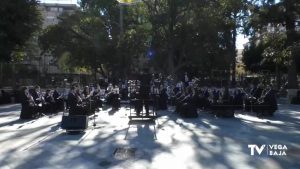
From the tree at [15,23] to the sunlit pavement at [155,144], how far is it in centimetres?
1716

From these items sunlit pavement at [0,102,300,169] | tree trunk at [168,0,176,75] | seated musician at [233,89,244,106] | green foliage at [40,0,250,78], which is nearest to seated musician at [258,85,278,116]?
sunlit pavement at [0,102,300,169]

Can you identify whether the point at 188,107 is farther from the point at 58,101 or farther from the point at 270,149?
the point at 270,149

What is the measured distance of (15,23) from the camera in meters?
37.5

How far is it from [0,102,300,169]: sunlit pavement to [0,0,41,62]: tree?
17164mm

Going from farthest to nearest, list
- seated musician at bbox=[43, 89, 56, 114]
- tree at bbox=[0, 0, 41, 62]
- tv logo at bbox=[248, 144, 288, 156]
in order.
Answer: tree at bbox=[0, 0, 41, 62]
seated musician at bbox=[43, 89, 56, 114]
tv logo at bbox=[248, 144, 288, 156]

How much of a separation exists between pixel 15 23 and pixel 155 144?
27.0 m

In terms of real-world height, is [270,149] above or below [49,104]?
below

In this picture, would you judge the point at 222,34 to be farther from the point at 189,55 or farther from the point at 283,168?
the point at 283,168

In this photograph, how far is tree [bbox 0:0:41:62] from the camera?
36.3 m

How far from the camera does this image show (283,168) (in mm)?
10352

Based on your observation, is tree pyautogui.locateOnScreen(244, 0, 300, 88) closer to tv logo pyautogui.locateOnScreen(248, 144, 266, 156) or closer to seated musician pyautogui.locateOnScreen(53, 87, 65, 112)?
seated musician pyautogui.locateOnScreen(53, 87, 65, 112)

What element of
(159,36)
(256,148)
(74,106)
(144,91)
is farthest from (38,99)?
(159,36)

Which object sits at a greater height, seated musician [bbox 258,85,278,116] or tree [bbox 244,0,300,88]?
tree [bbox 244,0,300,88]

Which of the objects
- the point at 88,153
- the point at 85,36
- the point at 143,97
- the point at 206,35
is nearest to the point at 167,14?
the point at 206,35
